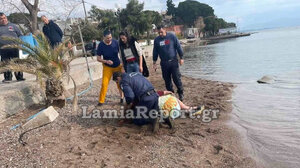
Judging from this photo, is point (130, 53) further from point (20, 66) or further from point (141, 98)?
point (20, 66)

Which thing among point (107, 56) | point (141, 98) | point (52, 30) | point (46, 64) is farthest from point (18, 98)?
point (141, 98)

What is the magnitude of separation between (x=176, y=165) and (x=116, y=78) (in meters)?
2.18

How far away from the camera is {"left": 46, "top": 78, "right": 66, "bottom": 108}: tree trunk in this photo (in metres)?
5.99

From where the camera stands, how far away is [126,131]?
4859 mm

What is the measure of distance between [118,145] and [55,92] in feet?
8.74

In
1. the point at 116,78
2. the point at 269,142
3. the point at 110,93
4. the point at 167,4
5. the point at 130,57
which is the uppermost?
the point at 167,4

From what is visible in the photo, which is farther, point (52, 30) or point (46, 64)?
point (52, 30)

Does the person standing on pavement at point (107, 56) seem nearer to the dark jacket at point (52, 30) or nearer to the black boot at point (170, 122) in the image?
the black boot at point (170, 122)

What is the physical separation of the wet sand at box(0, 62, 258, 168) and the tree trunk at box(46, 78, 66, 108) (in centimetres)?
54

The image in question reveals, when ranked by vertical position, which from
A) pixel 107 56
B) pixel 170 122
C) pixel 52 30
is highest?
pixel 52 30

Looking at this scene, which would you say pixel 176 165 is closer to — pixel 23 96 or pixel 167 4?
pixel 23 96

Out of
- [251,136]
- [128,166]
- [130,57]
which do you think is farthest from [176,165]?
[130,57]

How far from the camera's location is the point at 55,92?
604cm

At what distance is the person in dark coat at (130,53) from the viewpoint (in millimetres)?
6004
